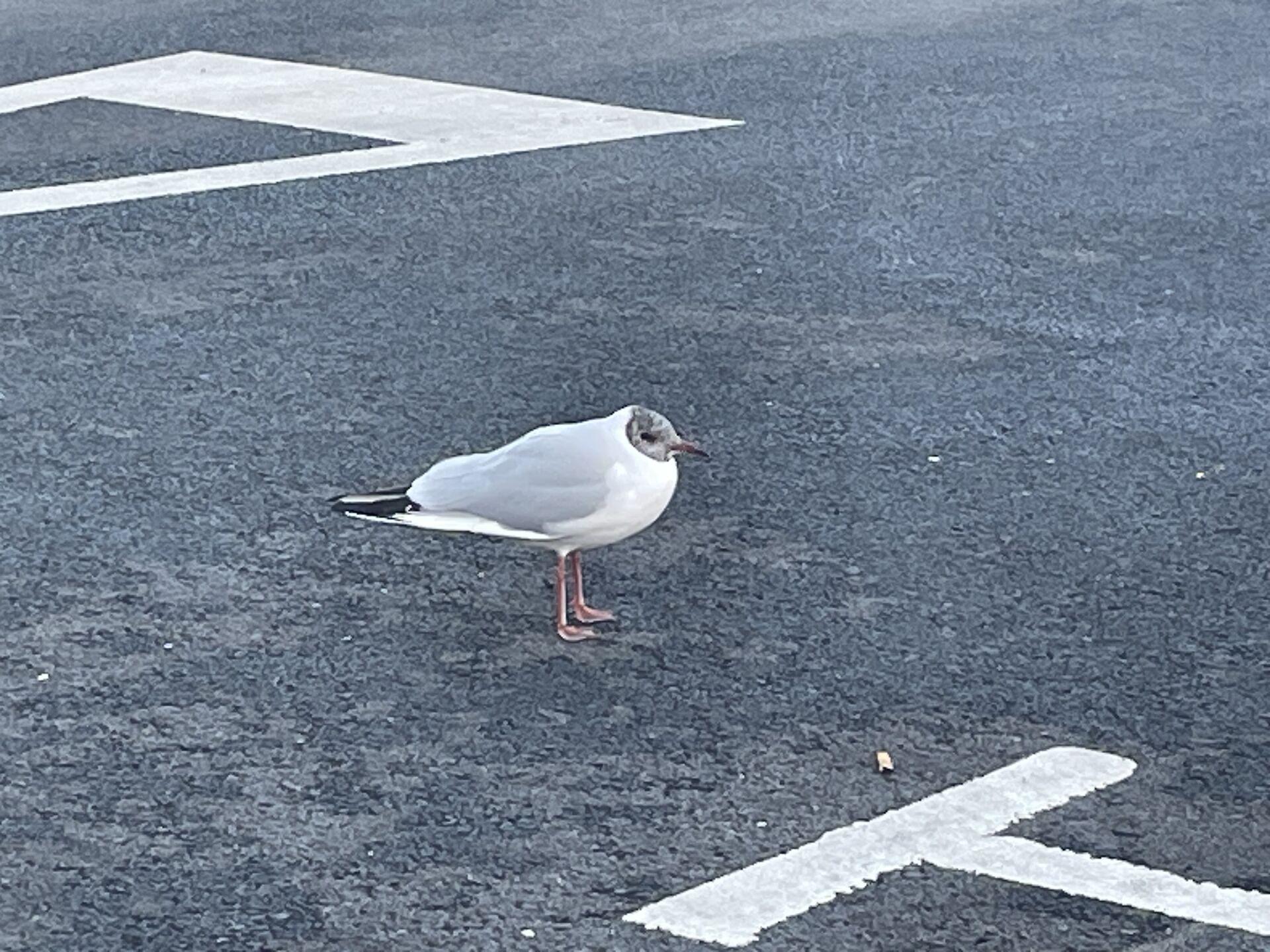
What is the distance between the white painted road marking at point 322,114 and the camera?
28.3 feet

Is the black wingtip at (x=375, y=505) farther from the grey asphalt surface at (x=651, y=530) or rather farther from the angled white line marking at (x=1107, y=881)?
the angled white line marking at (x=1107, y=881)

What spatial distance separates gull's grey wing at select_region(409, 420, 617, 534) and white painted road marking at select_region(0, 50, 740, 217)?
155 inches

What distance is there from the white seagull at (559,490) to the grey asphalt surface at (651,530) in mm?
280

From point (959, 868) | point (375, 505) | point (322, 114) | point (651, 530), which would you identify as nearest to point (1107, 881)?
point (959, 868)

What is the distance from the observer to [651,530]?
5492 millimetres

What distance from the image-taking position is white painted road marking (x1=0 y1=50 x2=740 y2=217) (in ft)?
28.3

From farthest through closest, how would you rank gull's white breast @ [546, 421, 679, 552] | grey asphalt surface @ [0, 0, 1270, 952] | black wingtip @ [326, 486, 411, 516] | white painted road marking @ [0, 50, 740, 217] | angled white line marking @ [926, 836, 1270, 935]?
1. white painted road marking @ [0, 50, 740, 217]
2. black wingtip @ [326, 486, 411, 516]
3. gull's white breast @ [546, 421, 679, 552]
4. grey asphalt surface @ [0, 0, 1270, 952]
5. angled white line marking @ [926, 836, 1270, 935]

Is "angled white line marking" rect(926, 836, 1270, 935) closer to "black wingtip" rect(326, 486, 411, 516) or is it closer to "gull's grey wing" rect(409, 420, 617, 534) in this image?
"gull's grey wing" rect(409, 420, 617, 534)

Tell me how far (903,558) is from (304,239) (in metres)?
3.23

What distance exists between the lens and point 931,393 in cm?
643

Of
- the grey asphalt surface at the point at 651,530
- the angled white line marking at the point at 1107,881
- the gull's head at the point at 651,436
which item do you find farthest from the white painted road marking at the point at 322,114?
the angled white line marking at the point at 1107,881

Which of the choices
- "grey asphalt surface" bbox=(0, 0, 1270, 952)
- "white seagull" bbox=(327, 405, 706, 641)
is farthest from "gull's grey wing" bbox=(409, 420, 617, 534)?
"grey asphalt surface" bbox=(0, 0, 1270, 952)

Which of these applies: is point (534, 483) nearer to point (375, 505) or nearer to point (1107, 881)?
point (375, 505)

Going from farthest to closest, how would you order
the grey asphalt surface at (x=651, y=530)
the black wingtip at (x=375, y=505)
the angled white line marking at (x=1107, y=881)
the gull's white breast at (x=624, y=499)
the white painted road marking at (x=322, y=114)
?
the white painted road marking at (x=322, y=114), the black wingtip at (x=375, y=505), the gull's white breast at (x=624, y=499), the grey asphalt surface at (x=651, y=530), the angled white line marking at (x=1107, y=881)
